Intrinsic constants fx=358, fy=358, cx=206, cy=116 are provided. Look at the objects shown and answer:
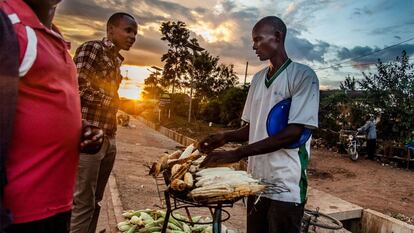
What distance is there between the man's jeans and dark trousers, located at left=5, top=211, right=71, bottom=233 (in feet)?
4.62

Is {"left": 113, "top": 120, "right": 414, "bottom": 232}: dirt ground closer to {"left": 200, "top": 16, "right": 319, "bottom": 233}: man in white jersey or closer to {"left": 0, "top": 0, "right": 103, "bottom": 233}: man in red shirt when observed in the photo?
{"left": 200, "top": 16, "right": 319, "bottom": 233}: man in white jersey

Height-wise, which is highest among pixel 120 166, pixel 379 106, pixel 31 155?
pixel 379 106

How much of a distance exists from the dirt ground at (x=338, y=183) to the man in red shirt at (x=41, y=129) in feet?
12.9

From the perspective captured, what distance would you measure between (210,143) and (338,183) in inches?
408

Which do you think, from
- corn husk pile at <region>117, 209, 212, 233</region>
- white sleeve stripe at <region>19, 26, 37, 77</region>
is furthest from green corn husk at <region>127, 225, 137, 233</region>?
white sleeve stripe at <region>19, 26, 37, 77</region>

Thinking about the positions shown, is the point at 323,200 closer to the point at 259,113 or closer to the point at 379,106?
the point at 259,113

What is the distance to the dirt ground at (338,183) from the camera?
647 centimetres

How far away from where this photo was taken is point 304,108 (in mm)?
2314

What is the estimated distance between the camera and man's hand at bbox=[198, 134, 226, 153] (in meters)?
2.72

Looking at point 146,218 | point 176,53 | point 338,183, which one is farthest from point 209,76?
point 146,218

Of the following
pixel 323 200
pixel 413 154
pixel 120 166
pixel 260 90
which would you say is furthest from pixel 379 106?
pixel 260 90

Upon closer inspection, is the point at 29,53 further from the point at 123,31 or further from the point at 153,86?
the point at 153,86

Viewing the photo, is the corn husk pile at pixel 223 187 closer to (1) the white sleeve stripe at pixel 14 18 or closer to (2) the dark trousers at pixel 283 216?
(2) the dark trousers at pixel 283 216

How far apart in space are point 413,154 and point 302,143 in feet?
50.4
